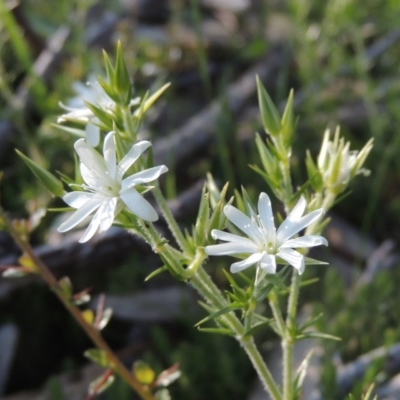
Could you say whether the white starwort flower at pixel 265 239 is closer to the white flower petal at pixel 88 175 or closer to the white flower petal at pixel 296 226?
the white flower petal at pixel 296 226

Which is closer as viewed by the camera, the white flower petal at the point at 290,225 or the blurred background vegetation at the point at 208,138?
the white flower petal at the point at 290,225

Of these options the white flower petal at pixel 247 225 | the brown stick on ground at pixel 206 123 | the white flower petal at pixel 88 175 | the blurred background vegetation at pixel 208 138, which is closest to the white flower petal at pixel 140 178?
the white flower petal at pixel 88 175

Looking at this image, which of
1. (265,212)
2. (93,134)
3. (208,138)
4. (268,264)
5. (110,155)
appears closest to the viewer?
(268,264)

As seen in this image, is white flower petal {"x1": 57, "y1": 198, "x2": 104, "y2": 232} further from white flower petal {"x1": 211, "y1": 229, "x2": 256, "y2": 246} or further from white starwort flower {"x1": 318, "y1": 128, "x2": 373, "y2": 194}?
white starwort flower {"x1": 318, "y1": 128, "x2": 373, "y2": 194}

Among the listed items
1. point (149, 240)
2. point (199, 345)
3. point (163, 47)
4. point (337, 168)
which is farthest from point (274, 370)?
point (163, 47)

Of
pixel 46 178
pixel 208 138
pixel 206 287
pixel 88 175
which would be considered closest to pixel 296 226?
pixel 206 287

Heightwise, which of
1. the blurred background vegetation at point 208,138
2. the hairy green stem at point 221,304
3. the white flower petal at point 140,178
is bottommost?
the blurred background vegetation at point 208,138

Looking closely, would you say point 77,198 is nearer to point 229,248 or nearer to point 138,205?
point 138,205

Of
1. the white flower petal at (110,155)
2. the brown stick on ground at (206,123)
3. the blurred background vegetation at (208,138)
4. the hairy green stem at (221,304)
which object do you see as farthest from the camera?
the brown stick on ground at (206,123)
